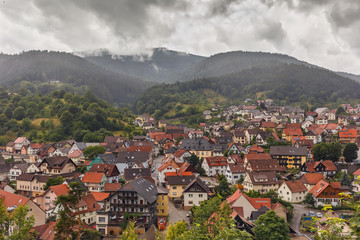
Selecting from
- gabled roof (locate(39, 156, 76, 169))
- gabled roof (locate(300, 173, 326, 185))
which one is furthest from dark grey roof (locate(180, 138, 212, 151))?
gabled roof (locate(39, 156, 76, 169))

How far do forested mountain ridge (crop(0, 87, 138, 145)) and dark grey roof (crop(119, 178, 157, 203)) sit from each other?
181 feet

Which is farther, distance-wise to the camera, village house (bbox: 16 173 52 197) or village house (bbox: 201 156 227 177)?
village house (bbox: 201 156 227 177)

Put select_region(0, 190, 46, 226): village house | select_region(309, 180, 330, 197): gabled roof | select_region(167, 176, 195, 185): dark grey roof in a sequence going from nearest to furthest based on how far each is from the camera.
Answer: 1. select_region(0, 190, 46, 226): village house
2. select_region(309, 180, 330, 197): gabled roof
3. select_region(167, 176, 195, 185): dark grey roof

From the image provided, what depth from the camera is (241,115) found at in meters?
122

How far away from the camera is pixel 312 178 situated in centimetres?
5375

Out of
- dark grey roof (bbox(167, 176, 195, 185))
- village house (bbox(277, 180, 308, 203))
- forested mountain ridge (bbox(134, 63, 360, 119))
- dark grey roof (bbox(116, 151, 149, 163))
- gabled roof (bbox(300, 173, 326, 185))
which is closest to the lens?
dark grey roof (bbox(167, 176, 195, 185))

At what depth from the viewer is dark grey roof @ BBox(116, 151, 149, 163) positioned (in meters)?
66.4

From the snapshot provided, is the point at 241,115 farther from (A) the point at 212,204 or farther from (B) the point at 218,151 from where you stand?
(A) the point at 212,204

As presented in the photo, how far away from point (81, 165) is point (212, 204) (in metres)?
44.0

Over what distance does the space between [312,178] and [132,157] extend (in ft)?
125

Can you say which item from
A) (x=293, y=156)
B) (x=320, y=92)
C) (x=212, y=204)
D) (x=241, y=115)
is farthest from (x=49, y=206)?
(x=320, y=92)

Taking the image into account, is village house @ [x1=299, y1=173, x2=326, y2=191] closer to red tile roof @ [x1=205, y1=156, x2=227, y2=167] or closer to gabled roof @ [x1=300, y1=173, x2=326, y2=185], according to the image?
gabled roof @ [x1=300, y1=173, x2=326, y2=185]

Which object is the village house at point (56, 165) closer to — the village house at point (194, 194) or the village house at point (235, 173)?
the village house at point (194, 194)

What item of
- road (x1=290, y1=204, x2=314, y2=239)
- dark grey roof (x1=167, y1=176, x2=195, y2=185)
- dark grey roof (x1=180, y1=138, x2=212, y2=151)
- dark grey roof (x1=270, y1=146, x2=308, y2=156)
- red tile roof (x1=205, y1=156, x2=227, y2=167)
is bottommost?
road (x1=290, y1=204, x2=314, y2=239)
